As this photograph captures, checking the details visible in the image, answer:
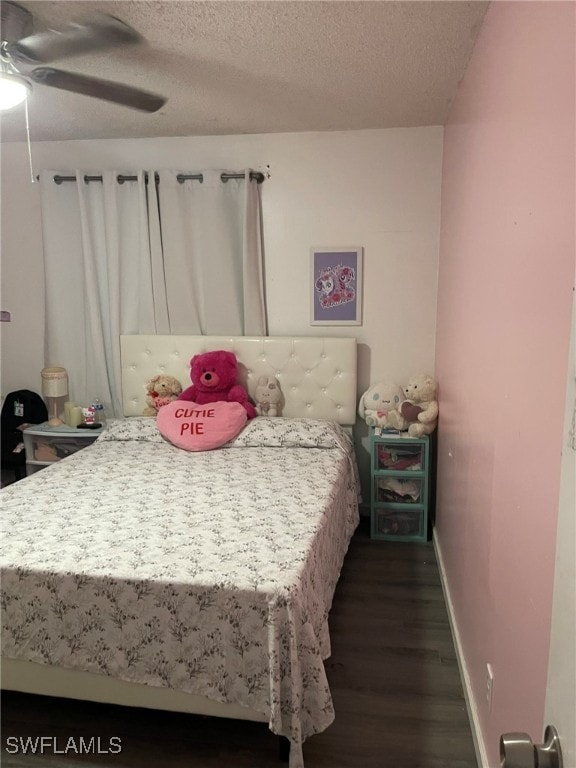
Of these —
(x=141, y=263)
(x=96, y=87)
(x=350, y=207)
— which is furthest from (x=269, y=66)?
(x=141, y=263)

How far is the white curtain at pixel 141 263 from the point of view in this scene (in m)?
3.63

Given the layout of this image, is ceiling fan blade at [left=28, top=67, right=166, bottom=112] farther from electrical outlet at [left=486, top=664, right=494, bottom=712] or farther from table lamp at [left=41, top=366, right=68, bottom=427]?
electrical outlet at [left=486, top=664, right=494, bottom=712]

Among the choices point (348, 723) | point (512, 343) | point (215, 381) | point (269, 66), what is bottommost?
point (348, 723)

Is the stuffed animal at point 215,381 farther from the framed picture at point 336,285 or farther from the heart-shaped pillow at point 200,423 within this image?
the framed picture at point 336,285

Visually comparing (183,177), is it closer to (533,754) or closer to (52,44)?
(52,44)

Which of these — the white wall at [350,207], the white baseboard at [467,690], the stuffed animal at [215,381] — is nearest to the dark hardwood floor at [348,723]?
the white baseboard at [467,690]

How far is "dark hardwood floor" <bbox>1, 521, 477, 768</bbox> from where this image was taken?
185cm

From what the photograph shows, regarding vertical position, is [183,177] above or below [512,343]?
above

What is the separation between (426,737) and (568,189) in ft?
5.86

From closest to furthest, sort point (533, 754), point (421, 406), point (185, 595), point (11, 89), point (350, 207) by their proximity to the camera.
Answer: point (533, 754)
point (185, 595)
point (11, 89)
point (421, 406)
point (350, 207)

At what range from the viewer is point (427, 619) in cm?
260

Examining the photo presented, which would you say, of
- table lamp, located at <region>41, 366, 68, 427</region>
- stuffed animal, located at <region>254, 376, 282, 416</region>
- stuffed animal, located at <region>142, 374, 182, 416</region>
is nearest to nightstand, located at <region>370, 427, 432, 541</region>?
stuffed animal, located at <region>254, 376, 282, 416</region>

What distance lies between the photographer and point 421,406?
135 inches

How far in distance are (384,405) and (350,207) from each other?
1.26 m
